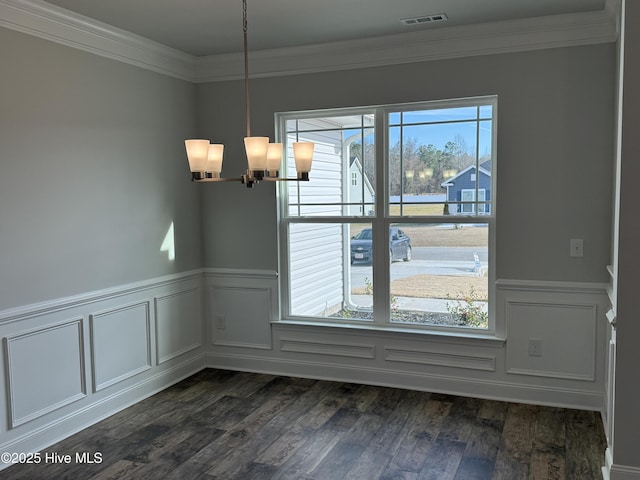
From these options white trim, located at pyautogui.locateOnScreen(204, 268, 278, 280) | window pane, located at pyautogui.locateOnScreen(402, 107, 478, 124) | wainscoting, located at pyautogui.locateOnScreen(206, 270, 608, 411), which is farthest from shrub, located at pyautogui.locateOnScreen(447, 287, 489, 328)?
white trim, located at pyautogui.locateOnScreen(204, 268, 278, 280)

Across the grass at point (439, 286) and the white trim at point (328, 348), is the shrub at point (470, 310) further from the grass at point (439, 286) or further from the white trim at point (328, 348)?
the white trim at point (328, 348)

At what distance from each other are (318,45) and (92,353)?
9.02 ft

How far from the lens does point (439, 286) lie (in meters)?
4.20

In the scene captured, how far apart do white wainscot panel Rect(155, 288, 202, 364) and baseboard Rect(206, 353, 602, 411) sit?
0.31m

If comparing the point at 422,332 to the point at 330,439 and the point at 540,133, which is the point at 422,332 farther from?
the point at 540,133

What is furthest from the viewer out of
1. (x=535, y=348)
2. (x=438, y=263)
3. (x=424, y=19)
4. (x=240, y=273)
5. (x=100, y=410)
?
(x=240, y=273)

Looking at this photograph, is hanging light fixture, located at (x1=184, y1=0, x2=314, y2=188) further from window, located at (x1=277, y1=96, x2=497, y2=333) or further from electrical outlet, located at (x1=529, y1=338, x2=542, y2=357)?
electrical outlet, located at (x1=529, y1=338, x2=542, y2=357)

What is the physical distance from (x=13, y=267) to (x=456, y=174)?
9.77 feet

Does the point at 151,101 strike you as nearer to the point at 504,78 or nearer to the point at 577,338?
the point at 504,78

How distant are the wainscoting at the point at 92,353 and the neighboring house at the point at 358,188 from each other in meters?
1.50

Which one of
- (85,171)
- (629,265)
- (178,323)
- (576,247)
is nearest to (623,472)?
(629,265)

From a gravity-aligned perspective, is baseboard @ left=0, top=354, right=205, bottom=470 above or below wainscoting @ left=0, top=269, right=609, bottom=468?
below

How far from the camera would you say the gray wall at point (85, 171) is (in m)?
3.14

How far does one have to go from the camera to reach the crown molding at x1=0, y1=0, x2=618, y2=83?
3332 mm
